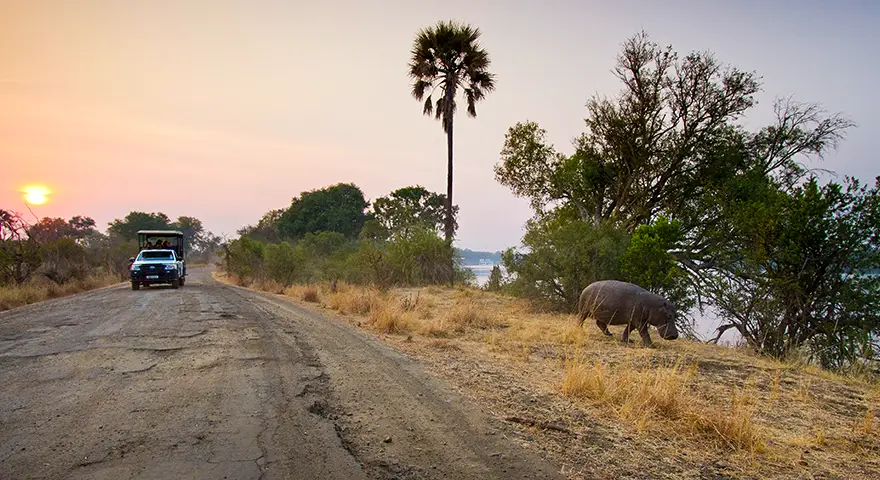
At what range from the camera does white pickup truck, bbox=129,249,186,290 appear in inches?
705

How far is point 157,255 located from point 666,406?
766 inches

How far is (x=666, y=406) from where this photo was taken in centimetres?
456

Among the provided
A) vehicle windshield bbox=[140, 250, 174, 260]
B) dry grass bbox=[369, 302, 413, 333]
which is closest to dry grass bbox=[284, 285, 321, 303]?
vehicle windshield bbox=[140, 250, 174, 260]

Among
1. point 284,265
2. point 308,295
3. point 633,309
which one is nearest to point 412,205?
point 284,265

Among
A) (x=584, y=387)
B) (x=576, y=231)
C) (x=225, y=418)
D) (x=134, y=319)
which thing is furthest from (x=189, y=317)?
(x=576, y=231)

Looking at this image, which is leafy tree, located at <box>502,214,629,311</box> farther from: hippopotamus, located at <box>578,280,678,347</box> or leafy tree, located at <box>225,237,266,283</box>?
leafy tree, located at <box>225,237,266,283</box>

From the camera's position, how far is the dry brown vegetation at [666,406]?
3.64 m

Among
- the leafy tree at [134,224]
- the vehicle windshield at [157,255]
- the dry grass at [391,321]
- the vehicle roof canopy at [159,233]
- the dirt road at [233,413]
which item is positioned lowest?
the dirt road at [233,413]

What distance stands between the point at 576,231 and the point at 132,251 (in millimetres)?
36555

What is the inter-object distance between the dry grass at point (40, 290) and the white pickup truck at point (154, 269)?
2.77 metres

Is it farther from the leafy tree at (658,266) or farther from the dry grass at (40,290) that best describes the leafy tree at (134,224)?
the leafy tree at (658,266)

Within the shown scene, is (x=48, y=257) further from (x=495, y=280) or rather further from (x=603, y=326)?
(x=603, y=326)

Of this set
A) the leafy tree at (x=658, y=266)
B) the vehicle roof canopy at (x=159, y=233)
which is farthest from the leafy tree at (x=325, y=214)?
the leafy tree at (x=658, y=266)

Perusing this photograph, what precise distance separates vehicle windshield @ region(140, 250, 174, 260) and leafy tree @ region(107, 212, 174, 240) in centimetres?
4920
